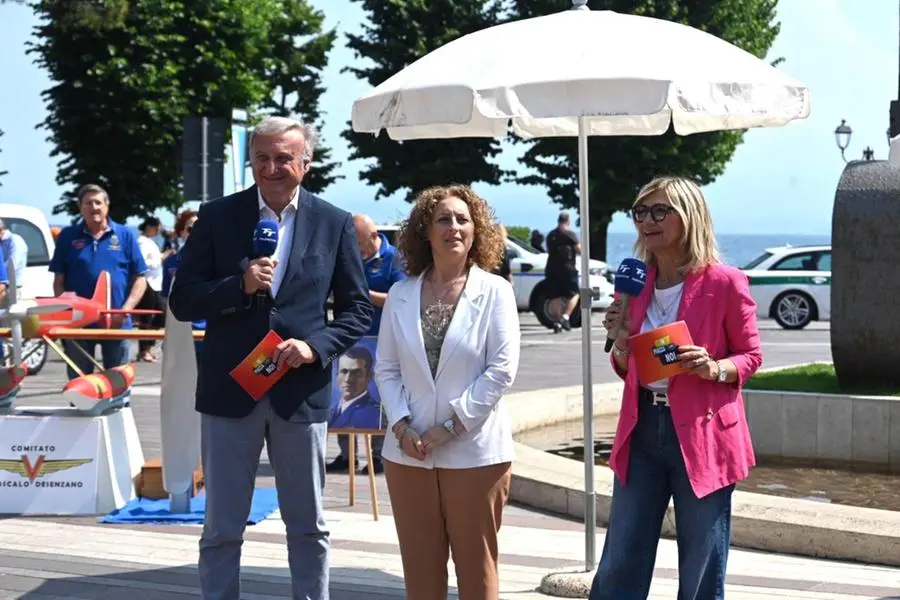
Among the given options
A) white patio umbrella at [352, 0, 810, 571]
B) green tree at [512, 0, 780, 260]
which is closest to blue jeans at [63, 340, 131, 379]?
white patio umbrella at [352, 0, 810, 571]

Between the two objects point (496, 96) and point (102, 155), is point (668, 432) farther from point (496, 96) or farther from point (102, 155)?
point (102, 155)

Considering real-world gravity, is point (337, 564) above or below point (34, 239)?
below

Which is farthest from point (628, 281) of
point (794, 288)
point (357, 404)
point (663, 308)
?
point (794, 288)

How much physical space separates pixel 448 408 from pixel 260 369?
691 millimetres

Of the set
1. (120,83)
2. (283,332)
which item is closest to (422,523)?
(283,332)

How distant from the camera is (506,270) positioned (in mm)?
21562

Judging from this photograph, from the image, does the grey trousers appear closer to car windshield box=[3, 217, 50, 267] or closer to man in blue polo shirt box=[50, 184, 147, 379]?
man in blue polo shirt box=[50, 184, 147, 379]

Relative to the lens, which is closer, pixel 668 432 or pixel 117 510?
pixel 668 432

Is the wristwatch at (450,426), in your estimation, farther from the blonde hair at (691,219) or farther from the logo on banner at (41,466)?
the logo on banner at (41,466)

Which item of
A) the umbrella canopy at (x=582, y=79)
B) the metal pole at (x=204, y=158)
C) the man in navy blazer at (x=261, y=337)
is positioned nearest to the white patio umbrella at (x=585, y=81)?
the umbrella canopy at (x=582, y=79)

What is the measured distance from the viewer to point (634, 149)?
40250 millimetres

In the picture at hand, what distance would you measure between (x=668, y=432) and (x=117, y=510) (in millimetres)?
4499

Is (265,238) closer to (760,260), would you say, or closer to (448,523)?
(448,523)

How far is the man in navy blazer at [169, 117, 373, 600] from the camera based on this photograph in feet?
17.8
